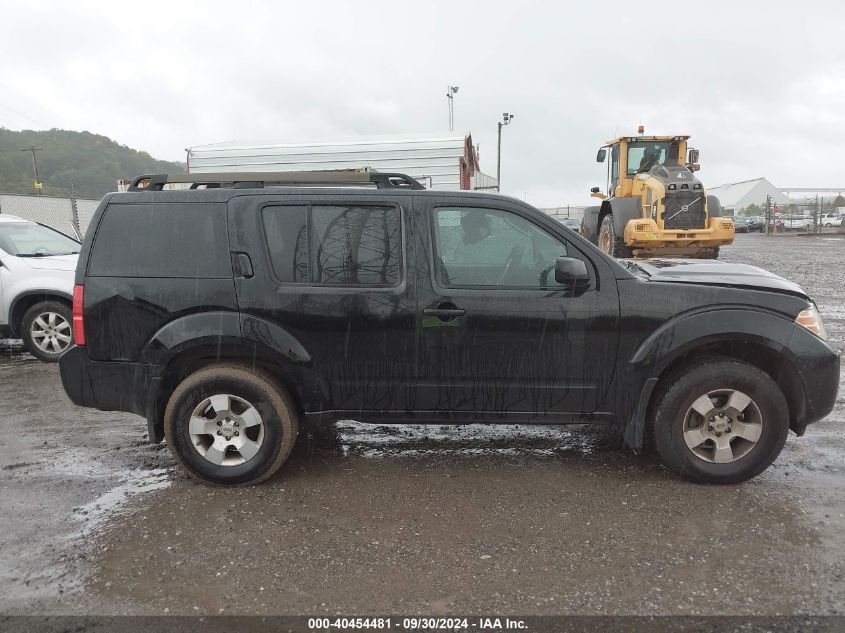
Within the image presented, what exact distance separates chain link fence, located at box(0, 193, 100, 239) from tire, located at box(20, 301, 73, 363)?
8019mm

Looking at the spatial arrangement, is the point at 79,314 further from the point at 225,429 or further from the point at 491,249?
the point at 491,249

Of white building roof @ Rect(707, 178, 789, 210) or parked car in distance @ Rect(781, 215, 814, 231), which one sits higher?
white building roof @ Rect(707, 178, 789, 210)

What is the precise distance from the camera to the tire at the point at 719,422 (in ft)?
12.1

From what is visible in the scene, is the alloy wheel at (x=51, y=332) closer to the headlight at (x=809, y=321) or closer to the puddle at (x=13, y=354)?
the puddle at (x=13, y=354)

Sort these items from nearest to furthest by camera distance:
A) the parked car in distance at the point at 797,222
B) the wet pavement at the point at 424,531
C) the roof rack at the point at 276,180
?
the wet pavement at the point at 424,531, the roof rack at the point at 276,180, the parked car in distance at the point at 797,222

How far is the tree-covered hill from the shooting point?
172ft

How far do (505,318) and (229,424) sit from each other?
184 centimetres

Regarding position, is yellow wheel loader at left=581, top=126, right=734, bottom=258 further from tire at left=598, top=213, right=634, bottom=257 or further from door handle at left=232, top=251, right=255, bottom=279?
door handle at left=232, top=251, right=255, bottom=279

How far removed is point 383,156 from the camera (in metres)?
14.2

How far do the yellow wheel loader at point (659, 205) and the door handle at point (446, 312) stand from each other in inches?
398

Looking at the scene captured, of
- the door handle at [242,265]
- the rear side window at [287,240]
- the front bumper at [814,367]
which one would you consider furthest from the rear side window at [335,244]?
the front bumper at [814,367]

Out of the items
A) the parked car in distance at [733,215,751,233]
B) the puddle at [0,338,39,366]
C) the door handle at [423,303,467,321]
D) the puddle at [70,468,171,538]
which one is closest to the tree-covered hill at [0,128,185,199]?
the puddle at [0,338,39,366]

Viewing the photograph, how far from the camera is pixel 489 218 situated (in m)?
3.83

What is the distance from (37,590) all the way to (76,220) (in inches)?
614
